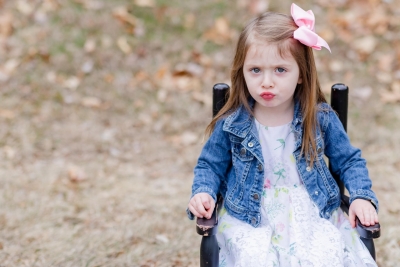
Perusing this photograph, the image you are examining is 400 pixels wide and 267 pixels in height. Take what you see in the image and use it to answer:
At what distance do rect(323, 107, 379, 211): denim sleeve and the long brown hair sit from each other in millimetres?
83

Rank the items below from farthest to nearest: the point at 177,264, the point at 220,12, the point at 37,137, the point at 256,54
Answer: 1. the point at 220,12
2. the point at 37,137
3. the point at 177,264
4. the point at 256,54

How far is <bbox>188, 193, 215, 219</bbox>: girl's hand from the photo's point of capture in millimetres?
2209

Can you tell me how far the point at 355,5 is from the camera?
5730mm

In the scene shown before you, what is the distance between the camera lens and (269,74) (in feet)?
7.19

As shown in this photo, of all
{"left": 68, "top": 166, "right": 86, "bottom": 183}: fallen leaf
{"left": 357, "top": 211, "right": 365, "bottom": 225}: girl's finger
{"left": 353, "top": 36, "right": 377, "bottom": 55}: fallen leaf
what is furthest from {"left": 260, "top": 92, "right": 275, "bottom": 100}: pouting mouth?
{"left": 353, "top": 36, "right": 377, "bottom": 55}: fallen leaf

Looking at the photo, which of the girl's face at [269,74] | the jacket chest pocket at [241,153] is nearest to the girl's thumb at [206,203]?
the jacket chest pocket at [241,153]

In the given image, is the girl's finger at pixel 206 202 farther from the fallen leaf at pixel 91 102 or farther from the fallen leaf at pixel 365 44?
the fallen leaf at pixel 365 44

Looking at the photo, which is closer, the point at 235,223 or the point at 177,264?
the point at 235,223

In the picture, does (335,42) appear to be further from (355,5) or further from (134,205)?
(134,205)

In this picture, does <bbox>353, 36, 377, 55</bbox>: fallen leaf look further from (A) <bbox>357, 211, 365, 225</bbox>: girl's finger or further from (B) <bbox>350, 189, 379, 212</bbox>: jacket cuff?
(A) <bbox>357, 211, 365, 225</bbox>: girl's finger

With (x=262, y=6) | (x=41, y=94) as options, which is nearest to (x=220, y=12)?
(x=262, y=6)

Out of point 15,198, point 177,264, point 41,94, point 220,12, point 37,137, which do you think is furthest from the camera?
point 220,12

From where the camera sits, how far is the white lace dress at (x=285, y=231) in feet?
7.09

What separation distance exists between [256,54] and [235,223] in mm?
697
